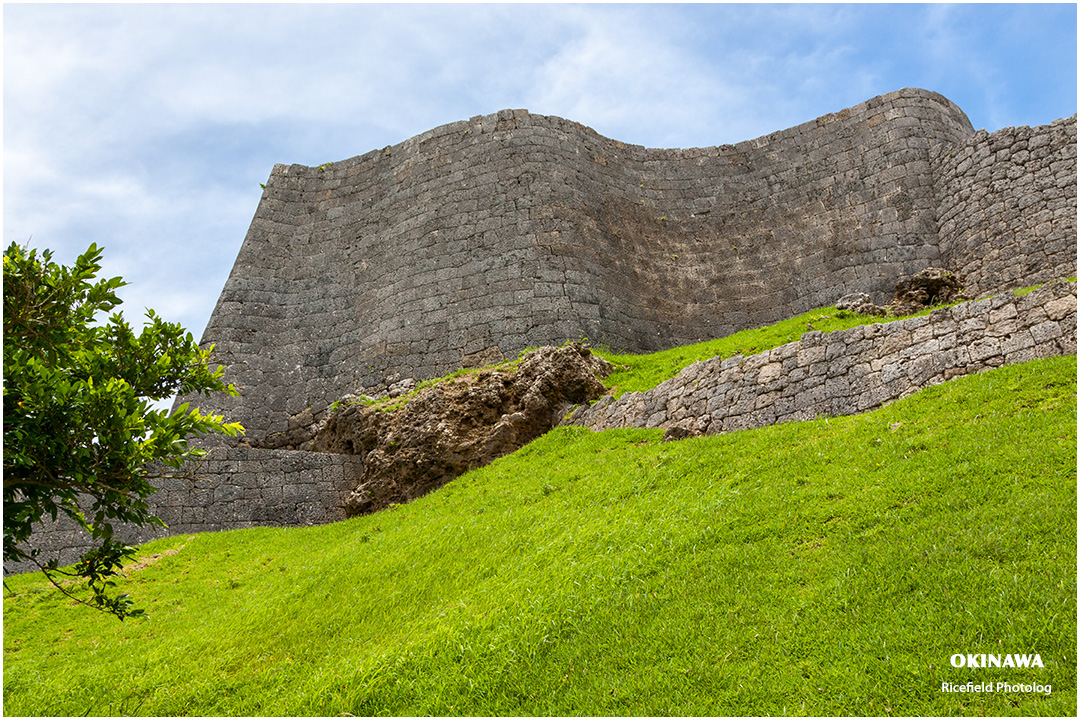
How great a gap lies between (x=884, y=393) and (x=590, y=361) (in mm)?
5933

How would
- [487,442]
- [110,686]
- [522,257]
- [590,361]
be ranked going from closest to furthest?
[110,686] < [487,442] < [590,361] < [522,257]

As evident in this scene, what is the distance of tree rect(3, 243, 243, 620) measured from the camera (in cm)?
606

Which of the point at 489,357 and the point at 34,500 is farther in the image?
the point at 489,357

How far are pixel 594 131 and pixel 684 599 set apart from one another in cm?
1588

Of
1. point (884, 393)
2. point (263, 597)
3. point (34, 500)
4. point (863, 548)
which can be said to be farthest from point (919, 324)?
point (34, 500)

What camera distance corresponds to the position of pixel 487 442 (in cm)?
1365

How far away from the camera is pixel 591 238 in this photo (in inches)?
721

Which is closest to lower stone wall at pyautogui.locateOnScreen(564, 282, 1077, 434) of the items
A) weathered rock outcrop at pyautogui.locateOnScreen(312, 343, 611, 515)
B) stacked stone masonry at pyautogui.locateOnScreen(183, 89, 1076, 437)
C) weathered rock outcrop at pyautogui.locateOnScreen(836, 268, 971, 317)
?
weathered rock outcrop at pyautogui.locateOnScreen(312, 343, 611, 515)

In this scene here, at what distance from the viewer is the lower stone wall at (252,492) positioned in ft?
45.3

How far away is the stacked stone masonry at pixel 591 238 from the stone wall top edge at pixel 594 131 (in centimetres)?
5

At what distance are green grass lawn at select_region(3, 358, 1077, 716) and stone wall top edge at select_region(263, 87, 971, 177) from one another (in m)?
11.5

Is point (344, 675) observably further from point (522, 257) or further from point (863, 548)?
point (522, 257)

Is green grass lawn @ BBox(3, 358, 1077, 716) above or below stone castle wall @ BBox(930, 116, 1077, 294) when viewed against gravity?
below

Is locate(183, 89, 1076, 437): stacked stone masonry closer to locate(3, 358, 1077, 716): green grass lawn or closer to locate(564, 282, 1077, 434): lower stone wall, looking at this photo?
locate(564, 282, 1077, 434): lower stone wall
